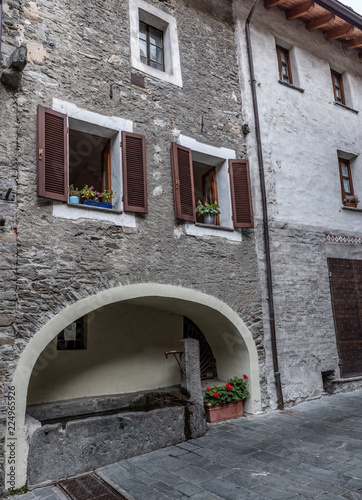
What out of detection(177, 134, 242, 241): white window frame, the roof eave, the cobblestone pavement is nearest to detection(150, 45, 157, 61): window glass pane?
detection(177, 134, 242, 241): white window frame

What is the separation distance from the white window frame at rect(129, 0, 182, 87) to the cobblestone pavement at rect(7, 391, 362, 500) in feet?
18.1

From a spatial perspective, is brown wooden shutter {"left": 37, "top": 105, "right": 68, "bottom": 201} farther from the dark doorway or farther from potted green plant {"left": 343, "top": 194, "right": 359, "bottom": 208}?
potted green plant {"left": 343, "top": 194, "right": 359, "bottom": 208}

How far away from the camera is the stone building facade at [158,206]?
4.65 m

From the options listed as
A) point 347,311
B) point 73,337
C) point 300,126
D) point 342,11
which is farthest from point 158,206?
point 342,11

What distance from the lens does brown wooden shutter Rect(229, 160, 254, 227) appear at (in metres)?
6.59

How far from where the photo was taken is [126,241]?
5328mm

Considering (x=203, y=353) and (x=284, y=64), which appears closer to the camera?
(x=203, y=353)

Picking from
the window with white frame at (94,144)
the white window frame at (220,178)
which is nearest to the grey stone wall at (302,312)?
the white window frame at (220,178)

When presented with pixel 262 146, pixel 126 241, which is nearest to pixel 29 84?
pixel 126 241

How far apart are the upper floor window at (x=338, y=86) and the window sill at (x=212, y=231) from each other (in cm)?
497

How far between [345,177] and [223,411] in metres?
5.82

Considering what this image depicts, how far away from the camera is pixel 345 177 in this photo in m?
8.72

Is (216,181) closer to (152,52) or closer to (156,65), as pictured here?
(156,65)

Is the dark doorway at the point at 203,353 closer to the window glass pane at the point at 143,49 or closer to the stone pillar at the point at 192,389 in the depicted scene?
the stone pillar at the point at 192,389
